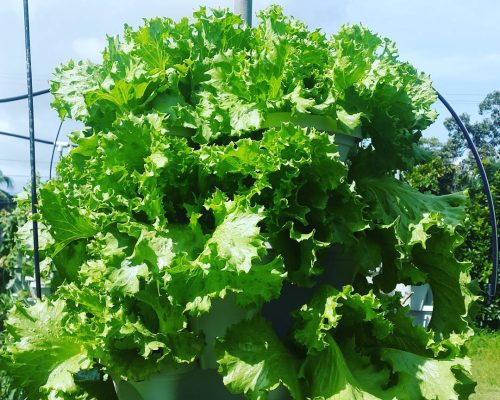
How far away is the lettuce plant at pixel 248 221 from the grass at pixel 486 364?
3.10 m

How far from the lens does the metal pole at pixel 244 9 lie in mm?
A: 2689

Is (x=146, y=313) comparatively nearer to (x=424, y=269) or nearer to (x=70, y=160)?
(x=70, y=160)

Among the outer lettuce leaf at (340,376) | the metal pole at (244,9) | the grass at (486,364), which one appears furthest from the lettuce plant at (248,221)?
the grass at (486,364)

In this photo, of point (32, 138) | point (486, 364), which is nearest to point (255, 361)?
point (32, 138)

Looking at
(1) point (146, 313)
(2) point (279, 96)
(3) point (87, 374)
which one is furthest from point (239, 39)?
(3) point (87, 374)

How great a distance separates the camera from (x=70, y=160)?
2.58 m

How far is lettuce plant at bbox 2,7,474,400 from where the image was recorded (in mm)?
2080

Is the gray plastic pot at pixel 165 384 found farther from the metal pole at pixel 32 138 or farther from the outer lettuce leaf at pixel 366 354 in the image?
the metal pole at pixel 32 138

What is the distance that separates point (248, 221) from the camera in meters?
1.98

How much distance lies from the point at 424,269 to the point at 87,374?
4.77 feet

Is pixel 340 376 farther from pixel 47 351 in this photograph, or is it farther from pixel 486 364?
pixel 486 364

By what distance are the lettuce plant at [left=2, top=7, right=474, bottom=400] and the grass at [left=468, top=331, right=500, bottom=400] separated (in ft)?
10.2

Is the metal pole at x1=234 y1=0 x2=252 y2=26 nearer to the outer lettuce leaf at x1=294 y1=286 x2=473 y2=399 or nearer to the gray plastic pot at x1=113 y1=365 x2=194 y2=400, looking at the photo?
the outer lettuce leaf at x1=294 y1=286 x2=473 y2=399

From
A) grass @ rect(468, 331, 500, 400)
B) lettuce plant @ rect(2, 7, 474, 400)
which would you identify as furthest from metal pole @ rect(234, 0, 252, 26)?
grass @ rect(468, 331, 500, 400)
